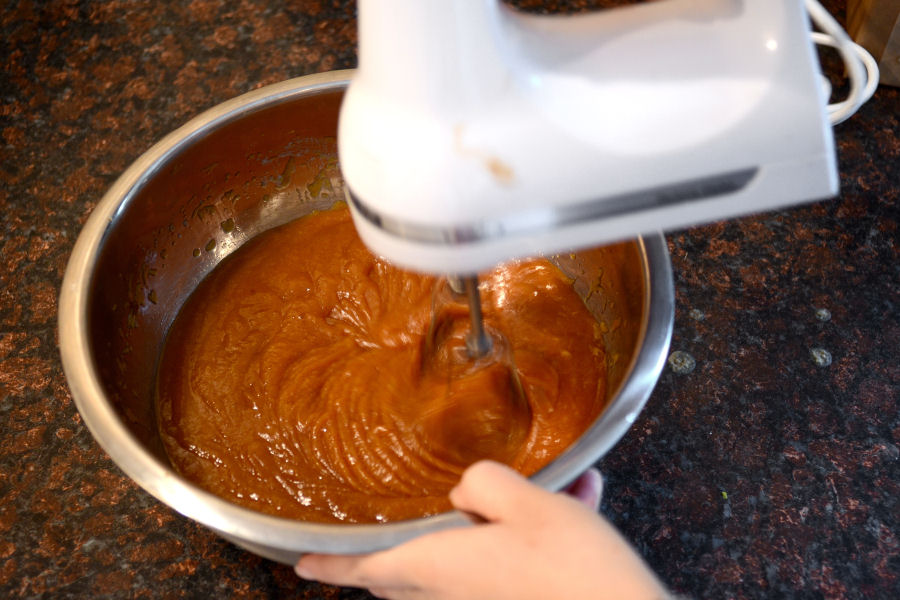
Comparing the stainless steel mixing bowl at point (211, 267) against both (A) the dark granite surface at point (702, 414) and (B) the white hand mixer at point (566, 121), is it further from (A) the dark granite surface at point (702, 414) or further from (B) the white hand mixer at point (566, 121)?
(B) the white hand mixer at point (566, 121)

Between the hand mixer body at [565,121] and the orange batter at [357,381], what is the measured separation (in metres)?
0.43

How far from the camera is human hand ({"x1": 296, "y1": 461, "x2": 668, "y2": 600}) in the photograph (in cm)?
63

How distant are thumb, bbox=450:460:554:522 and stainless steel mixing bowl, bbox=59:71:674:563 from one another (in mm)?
38

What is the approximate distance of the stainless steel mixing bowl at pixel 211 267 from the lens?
737 millimetres

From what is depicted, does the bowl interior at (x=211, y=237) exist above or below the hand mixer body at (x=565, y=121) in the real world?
below

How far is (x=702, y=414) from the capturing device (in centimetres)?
106

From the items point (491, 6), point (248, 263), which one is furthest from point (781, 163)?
point (248, 263)

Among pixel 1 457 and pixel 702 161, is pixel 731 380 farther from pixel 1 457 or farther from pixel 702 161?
pixel 1 457

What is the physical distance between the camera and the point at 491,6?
1.86ft

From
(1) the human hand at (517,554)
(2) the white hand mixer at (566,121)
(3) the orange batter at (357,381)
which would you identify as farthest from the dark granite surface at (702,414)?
(2) the white hand mixer at (566,121)

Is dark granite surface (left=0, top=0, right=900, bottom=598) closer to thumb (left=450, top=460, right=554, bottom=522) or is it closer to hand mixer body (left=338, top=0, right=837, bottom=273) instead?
thumb (left=450, top=460, right=554, bottom=522)

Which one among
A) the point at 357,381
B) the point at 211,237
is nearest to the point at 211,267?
the point at 211,237

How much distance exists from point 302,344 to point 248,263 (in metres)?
0.19

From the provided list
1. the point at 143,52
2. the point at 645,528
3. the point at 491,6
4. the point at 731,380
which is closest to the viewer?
the point at 491,6
